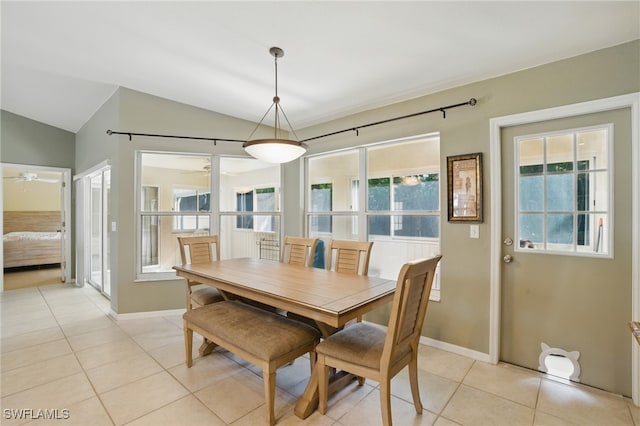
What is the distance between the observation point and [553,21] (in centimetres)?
192

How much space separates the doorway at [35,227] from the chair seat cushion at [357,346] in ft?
19.4

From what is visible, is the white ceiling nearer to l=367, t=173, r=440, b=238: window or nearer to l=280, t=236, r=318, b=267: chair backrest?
l=367, t=173, r=440, b=238: window

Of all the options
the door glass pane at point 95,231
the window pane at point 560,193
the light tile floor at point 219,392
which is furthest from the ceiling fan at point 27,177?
the window pane at point 560,193

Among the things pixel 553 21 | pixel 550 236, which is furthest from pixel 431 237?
pixel 553 21

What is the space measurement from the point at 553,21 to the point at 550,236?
5.20 ft

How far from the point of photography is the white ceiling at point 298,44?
194 centimetres

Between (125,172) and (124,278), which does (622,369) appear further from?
(125,172)

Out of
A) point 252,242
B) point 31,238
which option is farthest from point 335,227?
point 31,238

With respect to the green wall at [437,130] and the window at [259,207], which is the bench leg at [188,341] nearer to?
the green wall at [437,130]

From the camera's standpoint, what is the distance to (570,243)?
235cm

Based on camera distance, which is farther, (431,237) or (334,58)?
(431,237)

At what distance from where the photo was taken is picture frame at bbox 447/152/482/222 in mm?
2654

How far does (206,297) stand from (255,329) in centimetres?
110

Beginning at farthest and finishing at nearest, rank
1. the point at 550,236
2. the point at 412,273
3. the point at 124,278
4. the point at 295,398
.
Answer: the point at 124,278
the point at 550,236
the point at 295,398
the point at 412,273
